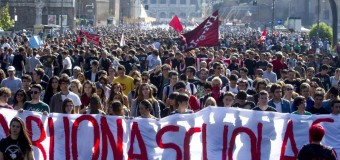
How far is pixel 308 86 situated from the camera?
1486cm

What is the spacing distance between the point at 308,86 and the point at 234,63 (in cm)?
814

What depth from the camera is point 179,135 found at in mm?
11250

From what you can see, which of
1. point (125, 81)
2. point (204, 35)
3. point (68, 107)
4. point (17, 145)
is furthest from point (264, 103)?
point (204, 35)

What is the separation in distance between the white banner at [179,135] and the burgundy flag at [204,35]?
13.2 meters

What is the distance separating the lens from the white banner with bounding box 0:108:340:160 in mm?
11148

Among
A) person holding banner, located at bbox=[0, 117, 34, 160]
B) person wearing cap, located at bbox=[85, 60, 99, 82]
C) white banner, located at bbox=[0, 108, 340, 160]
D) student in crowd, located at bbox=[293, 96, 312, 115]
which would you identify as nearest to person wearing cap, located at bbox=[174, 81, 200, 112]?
student in crowd, located at bbox=[293, 96, 312, 115]

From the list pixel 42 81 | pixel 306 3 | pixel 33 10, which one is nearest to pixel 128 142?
pixel 42 81

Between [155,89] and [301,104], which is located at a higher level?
[301,104]

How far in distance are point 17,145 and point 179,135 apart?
2.15 m

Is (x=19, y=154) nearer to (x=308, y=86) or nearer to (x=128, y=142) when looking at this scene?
(x=128, y=142)

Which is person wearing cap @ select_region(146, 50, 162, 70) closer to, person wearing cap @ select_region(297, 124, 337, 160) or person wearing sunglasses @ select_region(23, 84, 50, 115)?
person wearing sunglasses @ select_region(23, 84, 50, 115)

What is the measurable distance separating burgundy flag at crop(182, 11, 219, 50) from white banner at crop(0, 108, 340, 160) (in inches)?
520

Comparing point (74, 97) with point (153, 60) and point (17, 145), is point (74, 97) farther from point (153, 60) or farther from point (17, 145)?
point (153, 60)

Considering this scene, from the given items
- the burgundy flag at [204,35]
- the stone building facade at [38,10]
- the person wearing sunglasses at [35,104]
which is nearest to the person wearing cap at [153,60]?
the burgundy flag at [204,35]
